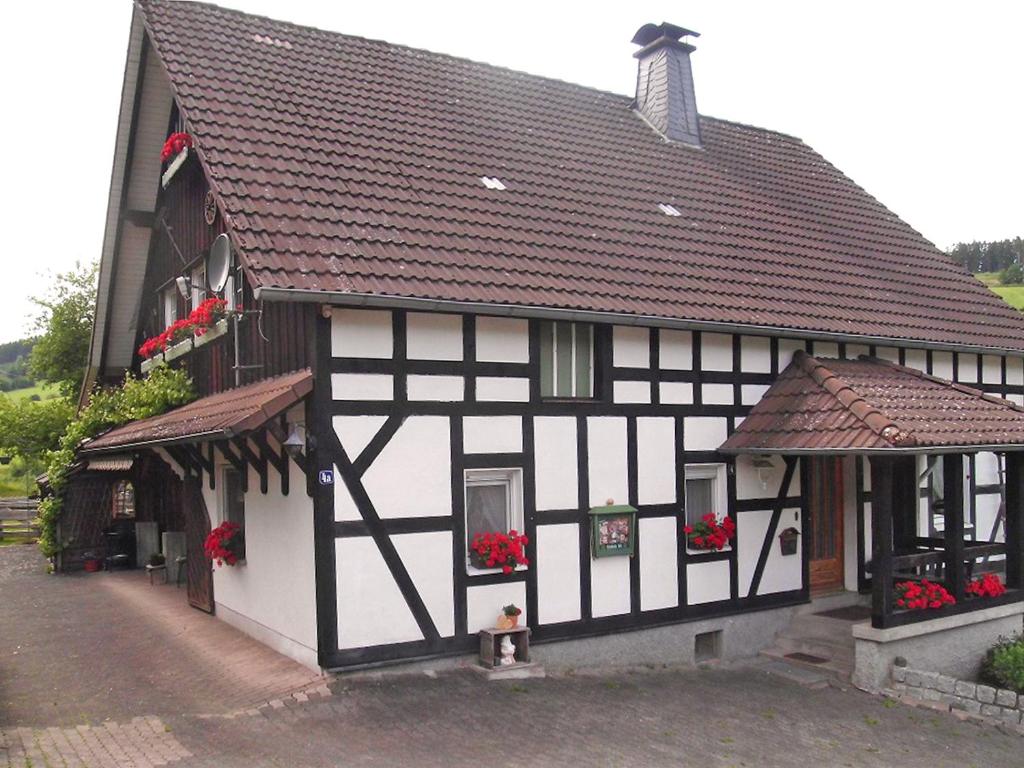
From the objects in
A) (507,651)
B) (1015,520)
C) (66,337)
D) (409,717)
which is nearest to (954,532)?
(1015,520)

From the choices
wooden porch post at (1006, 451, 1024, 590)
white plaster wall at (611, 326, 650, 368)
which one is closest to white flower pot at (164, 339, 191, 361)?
white plaster wall at (611, 326, 650, 368)

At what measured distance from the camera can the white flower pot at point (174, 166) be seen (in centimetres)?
1239

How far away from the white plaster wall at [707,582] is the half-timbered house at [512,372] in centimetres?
3

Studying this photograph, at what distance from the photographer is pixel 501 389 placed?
10.1 m

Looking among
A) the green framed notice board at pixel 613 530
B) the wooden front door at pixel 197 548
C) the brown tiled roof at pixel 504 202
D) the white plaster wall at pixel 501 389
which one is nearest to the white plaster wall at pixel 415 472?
the white plaster wall at pixel 501 389

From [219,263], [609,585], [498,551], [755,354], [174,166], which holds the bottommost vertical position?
[609,585]

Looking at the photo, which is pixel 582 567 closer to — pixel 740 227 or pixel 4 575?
pixel 740 227

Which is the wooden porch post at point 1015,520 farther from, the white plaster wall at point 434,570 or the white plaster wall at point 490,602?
the white plaster wall at point 434,570

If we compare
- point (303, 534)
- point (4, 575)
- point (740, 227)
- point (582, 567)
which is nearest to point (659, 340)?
point (582, 567)

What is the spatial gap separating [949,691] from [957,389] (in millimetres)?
3960

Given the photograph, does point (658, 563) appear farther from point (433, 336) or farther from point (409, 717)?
point (409, 717)

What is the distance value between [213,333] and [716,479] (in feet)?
21.0

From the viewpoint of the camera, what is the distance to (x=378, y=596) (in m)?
9.12

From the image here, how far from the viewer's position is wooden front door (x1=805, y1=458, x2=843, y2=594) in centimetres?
1291
